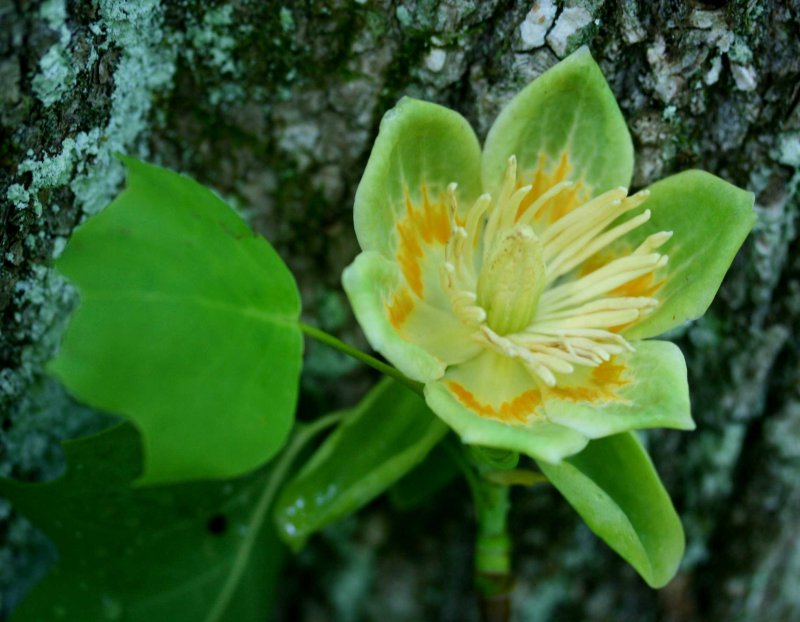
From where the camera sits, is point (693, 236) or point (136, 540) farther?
point (136, 540)

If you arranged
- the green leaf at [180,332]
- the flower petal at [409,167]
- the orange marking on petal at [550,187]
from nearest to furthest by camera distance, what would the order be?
the green leaf at [180,332] < the flower petal at [409,167] < the orange marking on petal at [550,187]

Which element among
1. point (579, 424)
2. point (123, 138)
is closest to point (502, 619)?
point (579, 424)

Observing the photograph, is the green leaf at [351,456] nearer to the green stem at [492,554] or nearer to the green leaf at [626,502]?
the green stem at [492,554]

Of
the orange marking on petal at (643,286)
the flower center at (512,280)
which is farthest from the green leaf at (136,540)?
the orange marking on petal at (643,286)

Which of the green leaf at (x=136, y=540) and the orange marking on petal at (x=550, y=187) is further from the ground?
the orange marking on petal at (x=550, y=187)

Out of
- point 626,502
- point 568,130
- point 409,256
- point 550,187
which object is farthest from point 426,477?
point 568,130

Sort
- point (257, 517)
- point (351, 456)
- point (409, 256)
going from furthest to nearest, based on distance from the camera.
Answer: point (257, 517) < point (351, 456) < point (409, 256)

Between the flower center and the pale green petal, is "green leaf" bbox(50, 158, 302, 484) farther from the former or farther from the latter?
the flower center

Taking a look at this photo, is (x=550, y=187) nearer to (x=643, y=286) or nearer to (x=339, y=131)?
(x=643, y=286)
